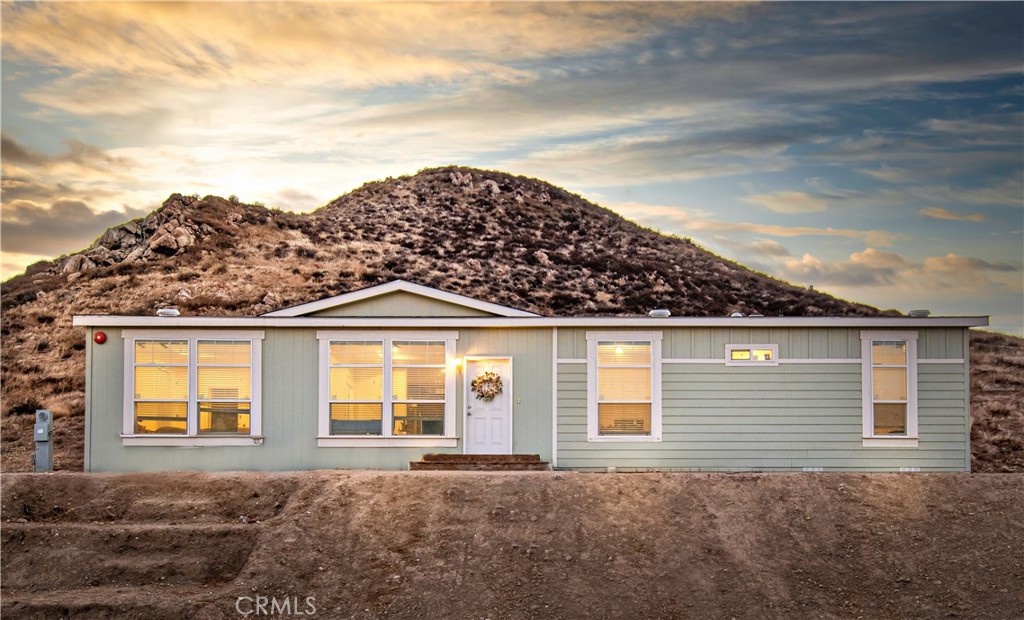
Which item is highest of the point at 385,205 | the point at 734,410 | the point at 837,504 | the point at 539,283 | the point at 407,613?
the point at 385,205

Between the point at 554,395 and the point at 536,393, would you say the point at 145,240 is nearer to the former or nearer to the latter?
the point at 536,393

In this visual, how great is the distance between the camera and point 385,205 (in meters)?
65.5

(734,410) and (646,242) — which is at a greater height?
(646,242)

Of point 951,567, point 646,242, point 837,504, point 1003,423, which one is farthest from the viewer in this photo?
point 646,242

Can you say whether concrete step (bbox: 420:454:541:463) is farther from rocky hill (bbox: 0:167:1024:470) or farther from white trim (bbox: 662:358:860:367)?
rocky hill (bbox: 0:167:1024:470)

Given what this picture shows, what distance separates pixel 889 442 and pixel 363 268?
35.1 meters

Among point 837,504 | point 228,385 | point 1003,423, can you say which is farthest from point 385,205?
point 837,504

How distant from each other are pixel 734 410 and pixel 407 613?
766 centimetres

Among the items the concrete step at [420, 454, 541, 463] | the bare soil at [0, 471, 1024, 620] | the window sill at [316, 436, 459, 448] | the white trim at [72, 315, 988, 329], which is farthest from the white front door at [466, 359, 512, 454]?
the bare soil at [0, 471, 1024, 620]

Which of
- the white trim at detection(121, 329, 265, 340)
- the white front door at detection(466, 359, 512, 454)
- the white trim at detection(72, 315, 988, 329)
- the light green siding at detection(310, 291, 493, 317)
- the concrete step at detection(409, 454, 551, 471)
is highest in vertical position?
the light green siding at detection(310, 291, 493, 317)

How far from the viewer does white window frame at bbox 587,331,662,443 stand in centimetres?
1914

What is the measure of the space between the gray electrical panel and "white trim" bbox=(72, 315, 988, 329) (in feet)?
6.45

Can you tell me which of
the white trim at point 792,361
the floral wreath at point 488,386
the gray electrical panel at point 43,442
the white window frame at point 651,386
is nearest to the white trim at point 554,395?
the white window frame at point 651,386

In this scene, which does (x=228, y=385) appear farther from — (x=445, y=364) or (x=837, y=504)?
(x=837, y=504)
